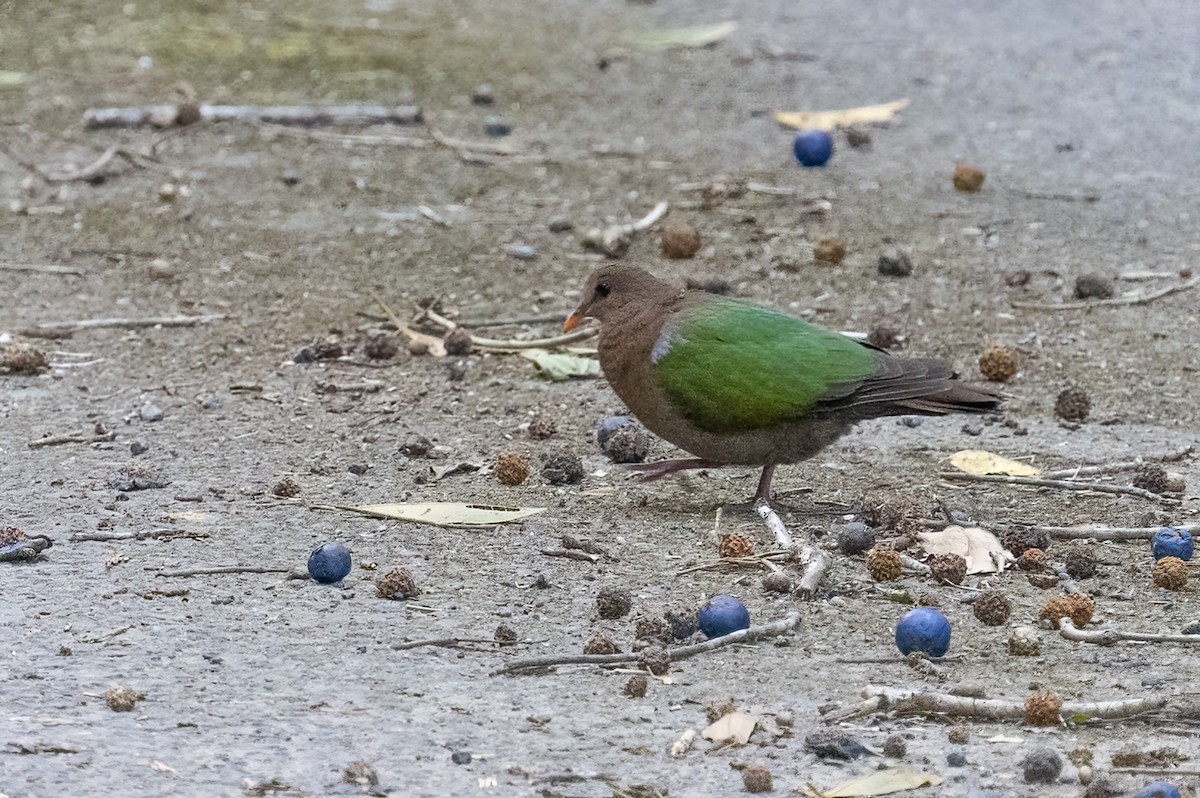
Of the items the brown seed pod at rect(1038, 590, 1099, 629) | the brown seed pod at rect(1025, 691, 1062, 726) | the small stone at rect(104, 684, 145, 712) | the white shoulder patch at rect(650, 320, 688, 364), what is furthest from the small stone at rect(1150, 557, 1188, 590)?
the small stone at rect(104, 684, 145, 712)

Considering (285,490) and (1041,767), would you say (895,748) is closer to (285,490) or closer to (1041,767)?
(1041,767)

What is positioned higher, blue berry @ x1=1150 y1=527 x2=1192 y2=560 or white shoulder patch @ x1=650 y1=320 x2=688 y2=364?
white shoulder patch @ x1=650 y1=320 x2=688 y2=364

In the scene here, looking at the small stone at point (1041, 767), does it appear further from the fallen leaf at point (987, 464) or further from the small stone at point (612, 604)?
the fallen leaf at point (987, 464)

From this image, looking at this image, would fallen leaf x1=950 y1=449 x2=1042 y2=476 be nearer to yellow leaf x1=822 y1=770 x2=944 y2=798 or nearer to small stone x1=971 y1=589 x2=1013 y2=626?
A: small stone x1=971 y1=589 x2=1013 y2=626

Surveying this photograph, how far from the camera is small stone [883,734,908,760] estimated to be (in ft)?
9.86

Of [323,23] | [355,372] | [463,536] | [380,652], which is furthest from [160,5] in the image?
[380,652]

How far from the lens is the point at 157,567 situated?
3.90 metres

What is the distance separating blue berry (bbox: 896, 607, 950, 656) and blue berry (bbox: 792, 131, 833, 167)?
14.3ft

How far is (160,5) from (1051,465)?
7253mm

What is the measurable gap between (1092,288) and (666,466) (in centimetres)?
237

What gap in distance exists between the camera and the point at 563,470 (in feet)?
15.0

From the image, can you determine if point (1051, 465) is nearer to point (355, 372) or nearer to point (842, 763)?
point (842, 763)

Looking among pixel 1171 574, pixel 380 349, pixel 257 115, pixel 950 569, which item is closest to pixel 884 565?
pixel 950 569

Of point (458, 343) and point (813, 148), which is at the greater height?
point (813, 148)
